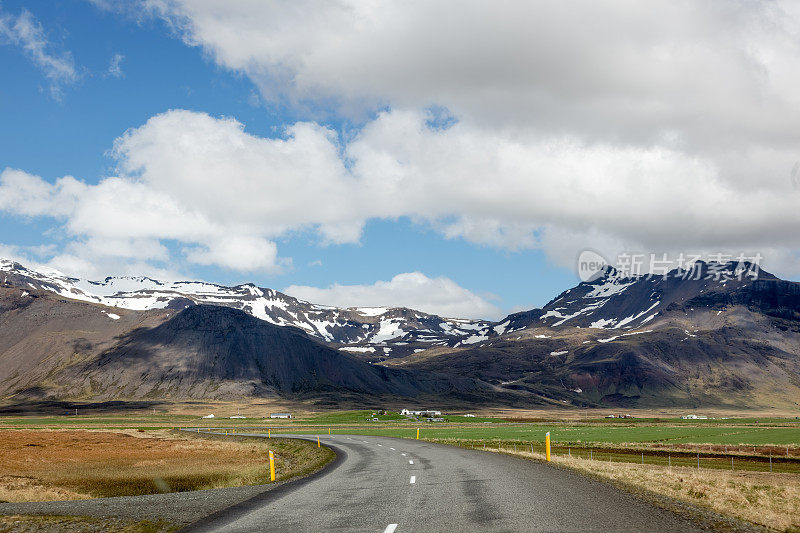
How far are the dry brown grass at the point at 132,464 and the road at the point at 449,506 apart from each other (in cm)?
839

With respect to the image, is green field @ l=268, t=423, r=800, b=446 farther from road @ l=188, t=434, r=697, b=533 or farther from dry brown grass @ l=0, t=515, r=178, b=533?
dry brown grass @ l=0, t=515, r=178, b=533

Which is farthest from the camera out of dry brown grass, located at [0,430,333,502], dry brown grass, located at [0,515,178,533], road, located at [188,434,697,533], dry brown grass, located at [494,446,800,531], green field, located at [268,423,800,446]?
green field, located at [268,423,800,446]

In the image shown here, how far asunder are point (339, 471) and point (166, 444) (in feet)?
136

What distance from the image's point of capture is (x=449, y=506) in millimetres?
16484

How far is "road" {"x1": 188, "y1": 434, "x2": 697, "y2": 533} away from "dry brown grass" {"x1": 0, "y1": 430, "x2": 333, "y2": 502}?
8386 mm

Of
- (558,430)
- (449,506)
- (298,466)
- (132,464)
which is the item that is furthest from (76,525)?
(558,430)

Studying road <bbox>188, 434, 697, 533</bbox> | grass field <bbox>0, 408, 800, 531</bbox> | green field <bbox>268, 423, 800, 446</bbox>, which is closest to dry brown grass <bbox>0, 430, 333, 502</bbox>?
grass field <bbox>0, 408, 800, 531</bbox>

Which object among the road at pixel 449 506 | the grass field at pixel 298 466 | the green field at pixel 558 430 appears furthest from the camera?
the green field at pixel 558 430

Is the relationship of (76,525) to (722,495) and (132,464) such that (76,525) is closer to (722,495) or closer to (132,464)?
(722,495)

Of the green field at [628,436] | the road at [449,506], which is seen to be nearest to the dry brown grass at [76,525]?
the road at [449,506]

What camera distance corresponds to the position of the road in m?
14.0

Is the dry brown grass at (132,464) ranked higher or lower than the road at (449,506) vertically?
lower

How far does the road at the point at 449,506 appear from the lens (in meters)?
14.0

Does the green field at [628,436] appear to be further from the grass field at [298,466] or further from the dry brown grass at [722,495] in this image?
the dry brown grass at [722,495]
